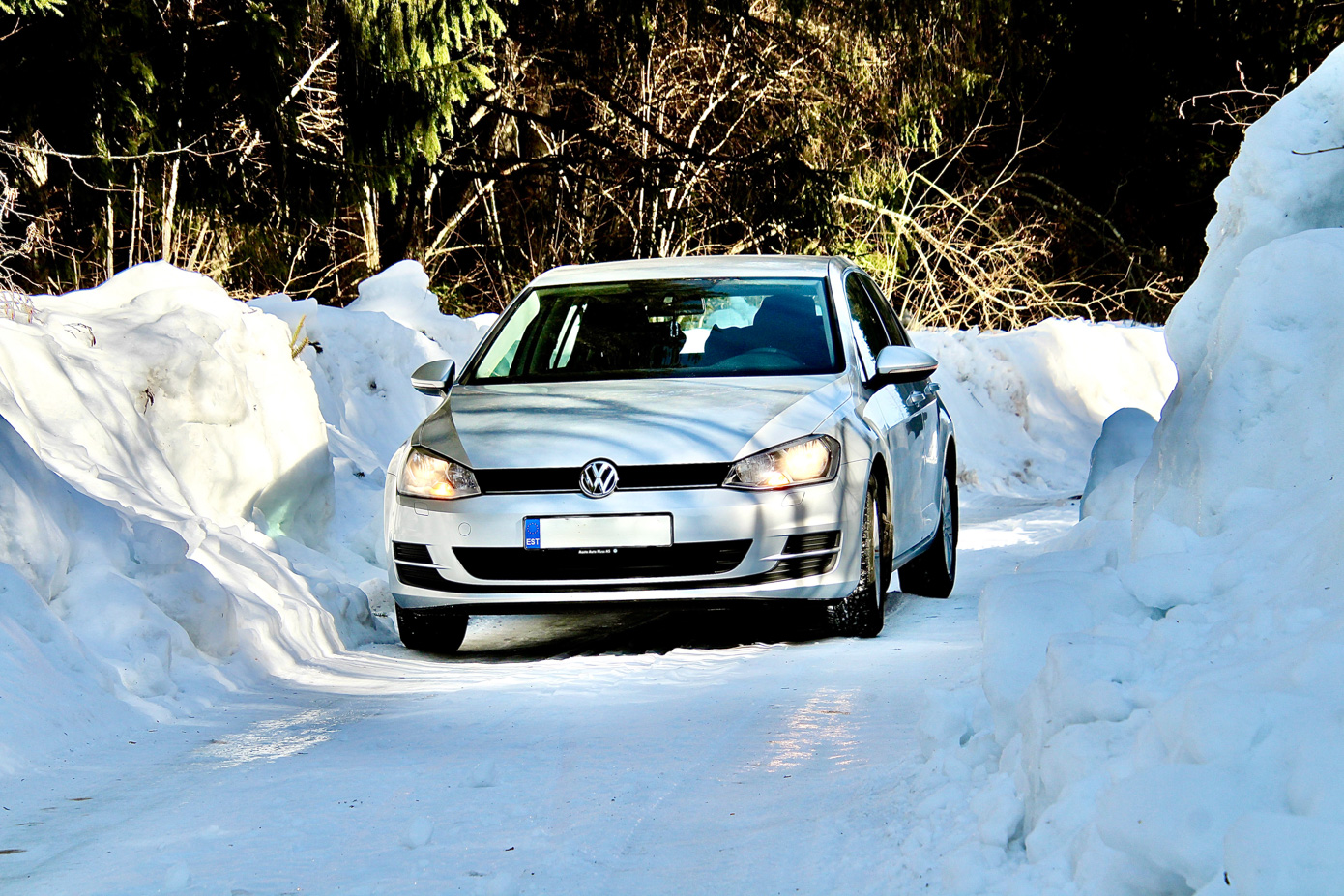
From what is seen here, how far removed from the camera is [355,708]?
5.66 m

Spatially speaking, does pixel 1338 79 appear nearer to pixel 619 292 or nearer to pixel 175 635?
pixel 619 292

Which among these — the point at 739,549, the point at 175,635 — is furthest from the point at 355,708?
the point at 739,549

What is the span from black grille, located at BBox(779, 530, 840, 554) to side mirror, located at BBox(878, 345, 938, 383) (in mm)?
983

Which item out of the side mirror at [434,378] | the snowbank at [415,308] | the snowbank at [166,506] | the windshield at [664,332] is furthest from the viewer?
the snowbank at [415,308]

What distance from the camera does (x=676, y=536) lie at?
6.38 metres

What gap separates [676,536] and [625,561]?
23cm

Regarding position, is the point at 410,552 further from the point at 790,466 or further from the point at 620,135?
the point at 620,135

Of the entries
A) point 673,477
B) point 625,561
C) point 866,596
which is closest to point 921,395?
point 866,596

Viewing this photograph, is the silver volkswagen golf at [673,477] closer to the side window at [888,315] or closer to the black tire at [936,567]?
the black tire at [936,567]

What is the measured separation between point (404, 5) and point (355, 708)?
24.7 ft

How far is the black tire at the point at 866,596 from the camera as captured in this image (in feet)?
22.0

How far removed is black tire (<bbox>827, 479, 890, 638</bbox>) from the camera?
670cm

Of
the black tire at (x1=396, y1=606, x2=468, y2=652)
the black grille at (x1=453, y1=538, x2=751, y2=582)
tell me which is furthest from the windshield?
the black tire at (x1=396, y1=606, x2=468, y2=652)

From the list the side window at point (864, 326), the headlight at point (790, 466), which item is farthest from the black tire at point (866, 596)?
the side window at point (864, 326)
